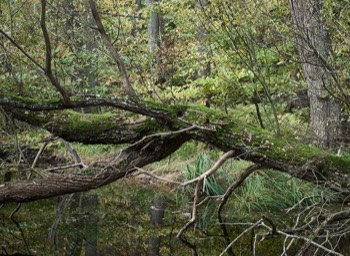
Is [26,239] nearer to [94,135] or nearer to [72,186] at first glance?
[72,186]

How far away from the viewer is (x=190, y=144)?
11484 millimetres

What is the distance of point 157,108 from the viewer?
19.4ft

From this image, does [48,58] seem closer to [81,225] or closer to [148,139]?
[148,139]

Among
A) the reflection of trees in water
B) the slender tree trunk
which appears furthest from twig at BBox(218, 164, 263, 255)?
the reflection of trees in water

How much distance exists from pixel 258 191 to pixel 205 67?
10.4 feet

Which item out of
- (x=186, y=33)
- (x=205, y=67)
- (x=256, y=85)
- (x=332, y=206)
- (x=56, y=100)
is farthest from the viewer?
(x=186, y=33)

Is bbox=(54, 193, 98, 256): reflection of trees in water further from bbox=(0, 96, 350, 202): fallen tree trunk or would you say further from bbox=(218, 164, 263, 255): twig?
bbox=(218, 164, 263, 255): twig

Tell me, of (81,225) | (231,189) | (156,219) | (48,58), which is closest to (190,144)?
(156,219)

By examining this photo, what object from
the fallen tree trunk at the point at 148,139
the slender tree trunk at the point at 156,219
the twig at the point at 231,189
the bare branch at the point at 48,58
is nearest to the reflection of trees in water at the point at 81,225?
the slender tree trunk at the point at 156,219

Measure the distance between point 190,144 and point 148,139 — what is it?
5.53 meters

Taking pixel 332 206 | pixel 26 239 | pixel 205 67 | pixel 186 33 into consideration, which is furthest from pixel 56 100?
pixel 186 33

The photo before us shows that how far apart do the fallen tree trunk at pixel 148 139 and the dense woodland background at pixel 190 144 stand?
0.04 ft

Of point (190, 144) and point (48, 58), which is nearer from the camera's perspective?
point (48, 58)

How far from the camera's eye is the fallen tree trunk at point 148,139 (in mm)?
5680
